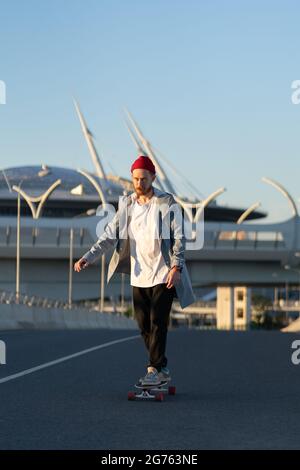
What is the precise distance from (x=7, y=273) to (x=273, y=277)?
23.6 metres

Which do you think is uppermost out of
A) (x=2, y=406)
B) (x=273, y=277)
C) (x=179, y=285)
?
(x=179, y=285)

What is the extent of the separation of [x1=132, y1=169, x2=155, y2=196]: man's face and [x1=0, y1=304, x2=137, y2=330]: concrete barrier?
27.1 meters

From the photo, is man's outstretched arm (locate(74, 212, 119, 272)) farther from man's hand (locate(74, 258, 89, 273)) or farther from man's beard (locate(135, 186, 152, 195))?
man's beard (locate(135, 186, 152, 195))

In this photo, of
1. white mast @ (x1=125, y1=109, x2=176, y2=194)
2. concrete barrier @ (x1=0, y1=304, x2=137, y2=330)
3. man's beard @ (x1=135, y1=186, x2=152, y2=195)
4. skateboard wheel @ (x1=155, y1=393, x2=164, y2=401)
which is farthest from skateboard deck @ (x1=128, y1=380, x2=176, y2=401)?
white mast @ (x1=125, y1=109, x2=176, y2=194)

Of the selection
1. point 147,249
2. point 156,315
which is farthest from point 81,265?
point 156,315

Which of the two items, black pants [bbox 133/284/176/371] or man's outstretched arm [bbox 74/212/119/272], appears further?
man's outstretched arm [bbox 74/212/119/272]

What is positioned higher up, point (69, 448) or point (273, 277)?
point (69, 448)

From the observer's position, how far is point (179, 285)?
34.0ft

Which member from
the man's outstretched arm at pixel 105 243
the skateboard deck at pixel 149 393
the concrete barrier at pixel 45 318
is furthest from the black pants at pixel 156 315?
the concrete barrier at pixel 45 318

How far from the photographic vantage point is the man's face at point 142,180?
10.2 meters

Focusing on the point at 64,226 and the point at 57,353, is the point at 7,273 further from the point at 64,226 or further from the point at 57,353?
the point at 57,353

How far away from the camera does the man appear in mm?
10219

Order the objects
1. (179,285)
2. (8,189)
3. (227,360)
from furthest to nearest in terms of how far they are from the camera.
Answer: (8,189) < (227,360) < (179,285)
